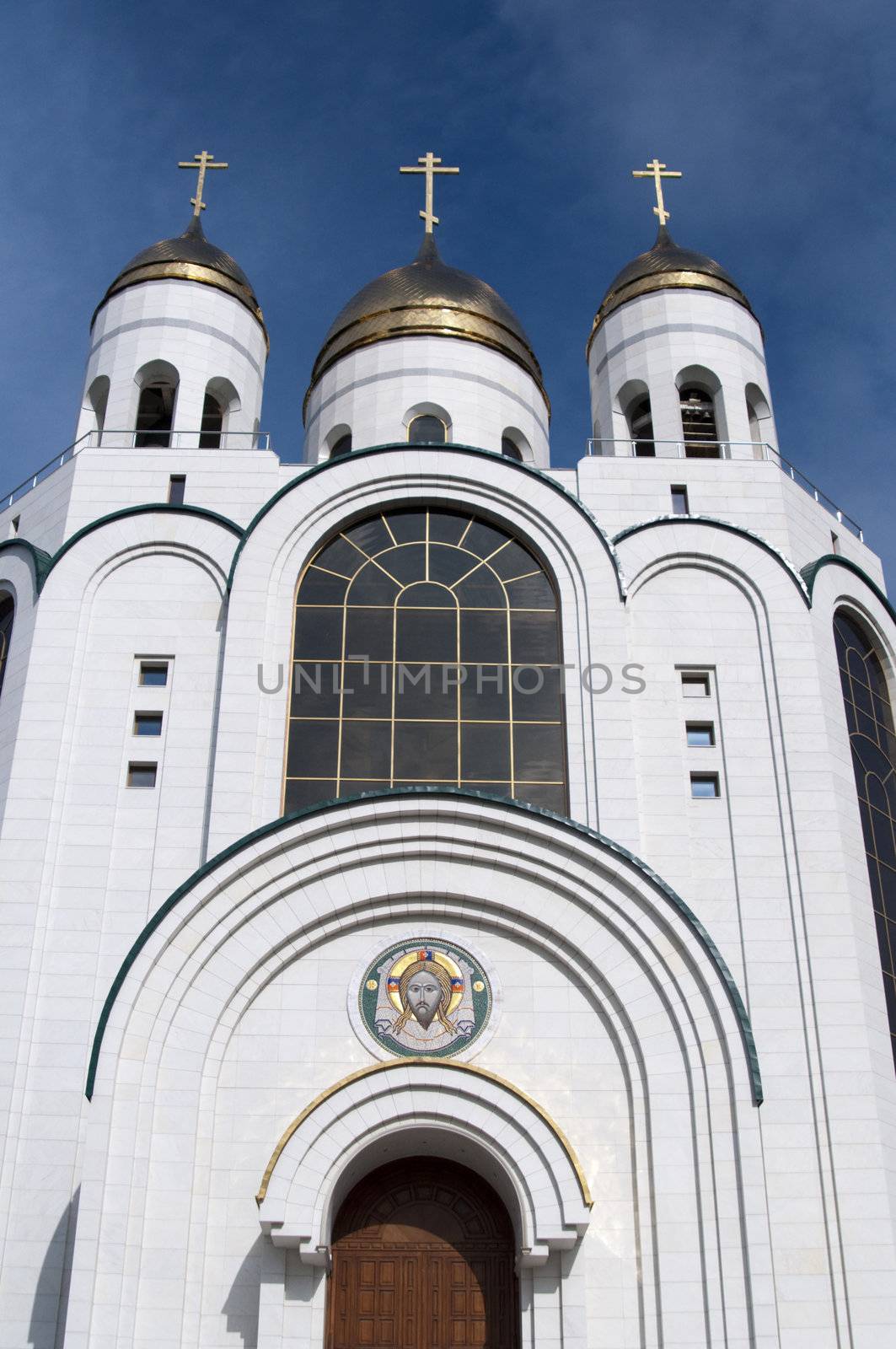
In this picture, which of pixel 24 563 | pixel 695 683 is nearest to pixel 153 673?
pixel 24 563

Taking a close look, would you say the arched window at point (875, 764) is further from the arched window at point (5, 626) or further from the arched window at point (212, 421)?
the arched window at point (5, 626)

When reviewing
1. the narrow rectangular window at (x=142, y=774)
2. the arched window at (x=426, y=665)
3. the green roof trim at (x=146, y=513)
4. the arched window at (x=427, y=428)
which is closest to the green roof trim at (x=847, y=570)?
the arched window at (x=426, y=665)

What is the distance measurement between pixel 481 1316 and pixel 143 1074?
4.28 metres

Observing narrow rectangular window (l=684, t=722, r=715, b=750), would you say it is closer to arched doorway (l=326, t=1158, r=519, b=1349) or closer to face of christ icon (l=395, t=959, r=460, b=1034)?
face of christ icon (l=395, t=959, r=460, b=1034)

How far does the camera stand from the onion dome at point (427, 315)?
2180cm

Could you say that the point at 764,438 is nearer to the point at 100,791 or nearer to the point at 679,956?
the point at 679,956

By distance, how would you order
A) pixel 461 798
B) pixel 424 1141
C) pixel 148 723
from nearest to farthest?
pixel 424 1141 < pixel 461 798 < pixel 148 723

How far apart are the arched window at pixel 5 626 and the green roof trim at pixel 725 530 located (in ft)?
26.6

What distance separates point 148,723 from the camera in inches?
675

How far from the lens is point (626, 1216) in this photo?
45.8ft

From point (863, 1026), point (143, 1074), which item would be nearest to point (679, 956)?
point (863, 1026)

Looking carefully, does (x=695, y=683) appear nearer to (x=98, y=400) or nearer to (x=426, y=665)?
(x=426, y=665)

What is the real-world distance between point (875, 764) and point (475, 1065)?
706cm

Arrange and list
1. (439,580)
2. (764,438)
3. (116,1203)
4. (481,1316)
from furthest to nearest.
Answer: (764,438) → (439,580) → (481,1316) → (116,1203)
